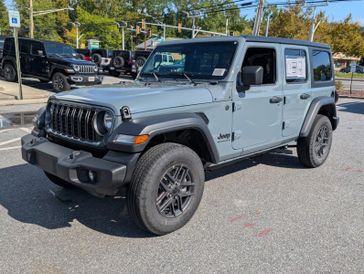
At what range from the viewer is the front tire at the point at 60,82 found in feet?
45.0

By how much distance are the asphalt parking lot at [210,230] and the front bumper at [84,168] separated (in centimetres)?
59

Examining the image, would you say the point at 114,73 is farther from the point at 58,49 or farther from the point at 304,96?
the point at 304,96

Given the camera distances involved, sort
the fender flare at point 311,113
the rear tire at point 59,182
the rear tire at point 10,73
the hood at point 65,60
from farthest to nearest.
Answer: the rear tire at point 10,73
the hood at point 65,60
the fender flare at point 311,113
the rear tire at point 59,182

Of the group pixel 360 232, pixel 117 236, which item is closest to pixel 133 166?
pixel 117 236

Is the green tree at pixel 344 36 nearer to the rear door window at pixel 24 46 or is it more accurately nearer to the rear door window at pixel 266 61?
the rear door window at pixel 24 46

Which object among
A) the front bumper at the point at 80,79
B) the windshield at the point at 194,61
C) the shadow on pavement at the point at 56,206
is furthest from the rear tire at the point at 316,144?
the front bumper at the point at 80,79

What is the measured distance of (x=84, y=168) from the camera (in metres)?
3.10

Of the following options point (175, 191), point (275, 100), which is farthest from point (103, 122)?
point (275, 100)

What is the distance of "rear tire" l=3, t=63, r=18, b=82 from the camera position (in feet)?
52.6

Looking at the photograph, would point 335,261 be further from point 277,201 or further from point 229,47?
point 229,47

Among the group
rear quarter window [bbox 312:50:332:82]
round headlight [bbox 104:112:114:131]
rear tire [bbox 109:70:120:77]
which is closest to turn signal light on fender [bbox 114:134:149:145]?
round headlight [bbox 104:112:114:131]

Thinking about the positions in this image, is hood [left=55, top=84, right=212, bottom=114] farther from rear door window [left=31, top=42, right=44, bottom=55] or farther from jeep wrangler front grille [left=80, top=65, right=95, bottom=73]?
rear door window [left=31, top=42, right=44, bottom=55]

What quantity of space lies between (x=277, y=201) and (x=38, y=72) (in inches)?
501

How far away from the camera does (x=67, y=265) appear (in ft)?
9.78
